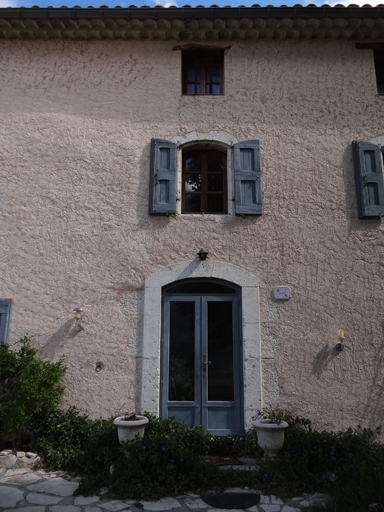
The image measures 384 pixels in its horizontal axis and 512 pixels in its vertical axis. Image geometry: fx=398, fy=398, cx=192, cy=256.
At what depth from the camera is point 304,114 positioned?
20.4 ft

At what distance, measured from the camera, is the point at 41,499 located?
150 inches

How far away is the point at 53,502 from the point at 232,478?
1.78 metres

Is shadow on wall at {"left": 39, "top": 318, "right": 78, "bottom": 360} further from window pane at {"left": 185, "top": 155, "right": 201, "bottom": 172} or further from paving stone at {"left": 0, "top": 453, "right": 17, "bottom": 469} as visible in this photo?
window pane at {"left": 185, "top": 155, "right": 201, "bottom": 172}

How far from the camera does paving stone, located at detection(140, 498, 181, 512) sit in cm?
366

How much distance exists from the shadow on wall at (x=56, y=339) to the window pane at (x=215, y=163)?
3.11 m

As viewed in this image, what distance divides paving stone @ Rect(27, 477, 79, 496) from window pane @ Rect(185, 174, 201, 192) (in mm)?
4136

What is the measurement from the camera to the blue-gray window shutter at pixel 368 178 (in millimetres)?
5797

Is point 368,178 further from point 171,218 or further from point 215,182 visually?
point 171,218

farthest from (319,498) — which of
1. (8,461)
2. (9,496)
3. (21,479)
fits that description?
(8,461)

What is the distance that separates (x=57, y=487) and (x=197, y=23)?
21.4 feet

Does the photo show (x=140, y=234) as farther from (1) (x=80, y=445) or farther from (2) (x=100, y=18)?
(2) (x=100, y=18)

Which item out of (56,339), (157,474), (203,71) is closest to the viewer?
(157,474)

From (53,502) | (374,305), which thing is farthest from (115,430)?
(374,305)

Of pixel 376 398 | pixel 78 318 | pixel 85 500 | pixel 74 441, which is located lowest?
pixel 85 500
